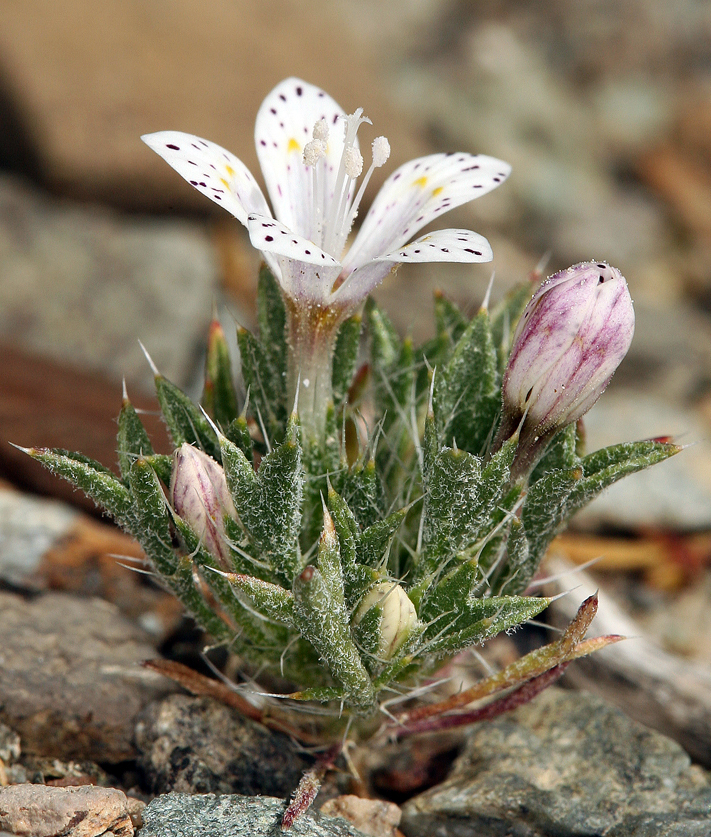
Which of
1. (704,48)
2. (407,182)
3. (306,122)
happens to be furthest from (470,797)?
(704,48)

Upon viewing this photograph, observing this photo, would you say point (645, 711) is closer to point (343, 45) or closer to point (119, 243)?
point (119, 243)

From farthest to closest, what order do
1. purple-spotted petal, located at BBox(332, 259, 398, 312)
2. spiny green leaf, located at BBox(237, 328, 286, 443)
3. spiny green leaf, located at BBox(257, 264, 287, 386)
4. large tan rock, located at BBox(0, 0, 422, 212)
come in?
large tan rock, located at BBox(0, 0, 422, 212)
spiny green leaf, located at BBox(257, 264, 287, 386)
spiny green leaf, located at BBox(237, 328, 286, 443)
purple-spotted petal, located at BBox(332, 259, 398, 312)

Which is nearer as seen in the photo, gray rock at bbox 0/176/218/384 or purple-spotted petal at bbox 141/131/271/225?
purple-spotted petal at bbox 141/131/271/225

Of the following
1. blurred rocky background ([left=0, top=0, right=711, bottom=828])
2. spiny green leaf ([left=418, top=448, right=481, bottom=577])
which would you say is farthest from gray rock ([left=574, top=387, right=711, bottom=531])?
spiny green leaf ([left=418, top=448, right=481, bottom=577])

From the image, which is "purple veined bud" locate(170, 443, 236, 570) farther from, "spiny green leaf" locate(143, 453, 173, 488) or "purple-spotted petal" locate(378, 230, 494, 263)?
"purple-spotted petal" locate(378, 230, 494, 263)

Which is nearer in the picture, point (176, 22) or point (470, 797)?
point (470, 797)

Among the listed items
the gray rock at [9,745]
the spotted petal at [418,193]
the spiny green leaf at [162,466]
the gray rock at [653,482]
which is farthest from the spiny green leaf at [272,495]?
the gray rock at [653,482]

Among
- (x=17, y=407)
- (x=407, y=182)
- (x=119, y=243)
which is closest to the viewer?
(x=407, y=182)

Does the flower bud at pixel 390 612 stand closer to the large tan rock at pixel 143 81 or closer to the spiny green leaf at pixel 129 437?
the spiny green leaf at pixel 129 437
